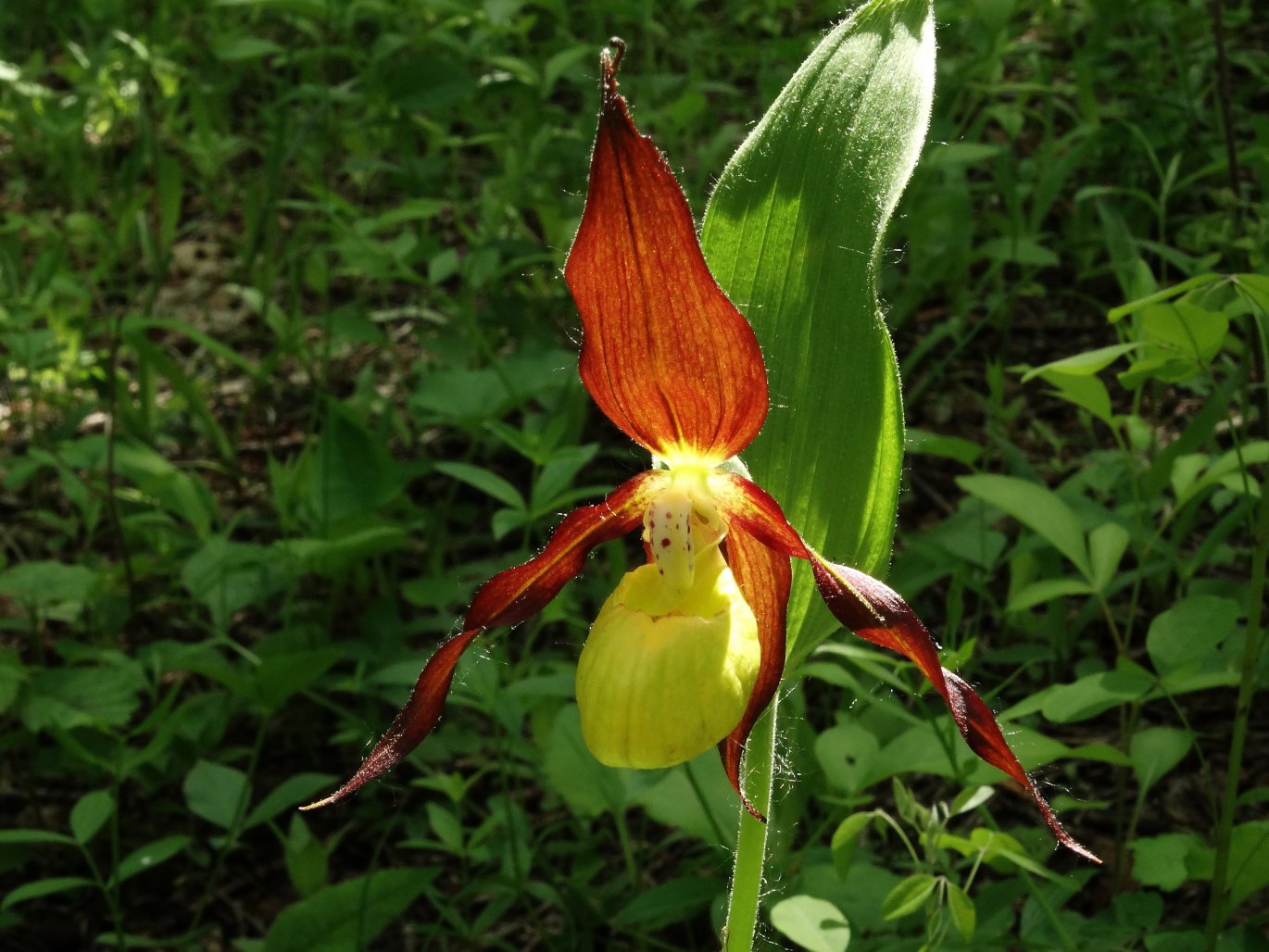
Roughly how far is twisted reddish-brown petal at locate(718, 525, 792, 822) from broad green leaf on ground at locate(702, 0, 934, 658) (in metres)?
0.07

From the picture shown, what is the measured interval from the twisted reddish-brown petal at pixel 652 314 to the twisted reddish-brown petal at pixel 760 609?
0.34ft

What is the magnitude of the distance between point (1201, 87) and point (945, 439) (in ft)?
5.86

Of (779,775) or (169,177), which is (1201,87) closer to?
(779,775)

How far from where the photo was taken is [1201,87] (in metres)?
2.83

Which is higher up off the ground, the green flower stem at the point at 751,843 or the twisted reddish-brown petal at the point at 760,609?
the twisted reddish-brown petal at the point at 760,609

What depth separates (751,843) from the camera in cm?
95

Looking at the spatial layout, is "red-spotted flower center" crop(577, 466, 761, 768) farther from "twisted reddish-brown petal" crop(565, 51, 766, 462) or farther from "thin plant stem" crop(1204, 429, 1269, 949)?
"thin plant stem" crop(1204, 429, 1269, 949)

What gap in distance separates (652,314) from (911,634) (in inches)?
11.3

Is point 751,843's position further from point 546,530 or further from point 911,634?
point 546,530

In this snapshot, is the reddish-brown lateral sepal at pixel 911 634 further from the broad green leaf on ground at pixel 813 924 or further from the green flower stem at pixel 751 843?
the broad green leaf on ground at pixel 813 924

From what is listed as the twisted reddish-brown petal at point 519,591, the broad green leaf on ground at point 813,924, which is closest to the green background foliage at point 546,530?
the broad green leaf on ground at point 813,924

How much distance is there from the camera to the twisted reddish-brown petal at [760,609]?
36.4 inches

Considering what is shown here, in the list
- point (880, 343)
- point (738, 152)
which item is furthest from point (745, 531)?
point (738, 152)

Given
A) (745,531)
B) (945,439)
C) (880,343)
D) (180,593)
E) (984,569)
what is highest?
(880,343)
